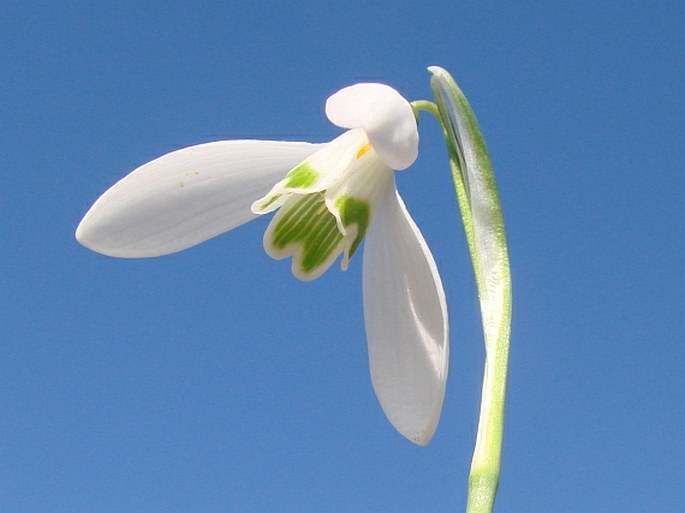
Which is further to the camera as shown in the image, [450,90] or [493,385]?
[450,90]

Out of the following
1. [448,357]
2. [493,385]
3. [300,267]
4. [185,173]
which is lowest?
[493,385]

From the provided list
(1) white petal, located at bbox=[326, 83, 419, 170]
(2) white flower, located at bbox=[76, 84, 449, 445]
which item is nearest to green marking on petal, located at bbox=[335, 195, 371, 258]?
(2) white flower, located at bbox=[76, 84, 449, 445]

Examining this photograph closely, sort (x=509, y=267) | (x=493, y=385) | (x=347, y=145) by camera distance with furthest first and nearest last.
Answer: (x=347, y=145) < (x=509, y=267) < (x=493, y=385)

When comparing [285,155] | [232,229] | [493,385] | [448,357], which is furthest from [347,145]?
[493,385]

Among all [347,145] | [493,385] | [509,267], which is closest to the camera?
[493,385]

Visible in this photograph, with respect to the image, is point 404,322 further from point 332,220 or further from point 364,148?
point 364,148

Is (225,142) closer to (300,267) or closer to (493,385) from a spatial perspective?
(300,267)

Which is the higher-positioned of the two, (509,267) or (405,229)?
(405,229)

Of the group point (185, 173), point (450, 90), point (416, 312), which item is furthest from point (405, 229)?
point (185, 173)

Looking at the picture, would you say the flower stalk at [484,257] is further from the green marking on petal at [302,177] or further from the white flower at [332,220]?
the green marking on petal at [302,177]
